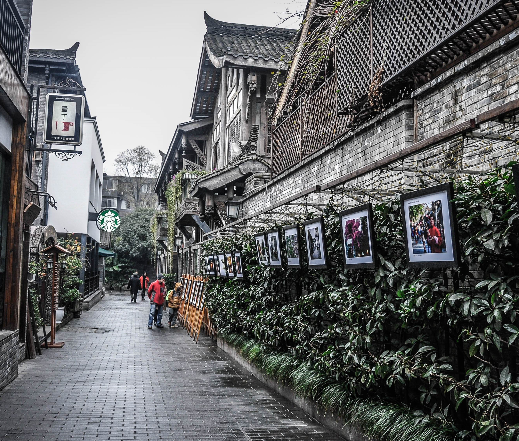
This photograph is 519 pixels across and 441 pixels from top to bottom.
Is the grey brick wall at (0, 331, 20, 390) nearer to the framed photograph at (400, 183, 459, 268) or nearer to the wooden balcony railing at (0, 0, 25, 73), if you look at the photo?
the wooden balcony railing at (0, 0, 25, 73)

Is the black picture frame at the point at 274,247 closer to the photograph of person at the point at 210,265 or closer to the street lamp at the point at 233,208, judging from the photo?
the photograph of person at the point at 210,265

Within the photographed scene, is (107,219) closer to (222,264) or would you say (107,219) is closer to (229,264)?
(222,264)

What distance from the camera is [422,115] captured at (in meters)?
7.15

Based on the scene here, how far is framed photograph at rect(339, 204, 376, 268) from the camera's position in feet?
18.5

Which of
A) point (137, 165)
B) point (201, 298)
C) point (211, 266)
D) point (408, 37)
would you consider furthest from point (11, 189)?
point (137, 165)

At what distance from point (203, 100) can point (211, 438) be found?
72.7 ft

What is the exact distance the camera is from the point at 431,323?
5.23 meters

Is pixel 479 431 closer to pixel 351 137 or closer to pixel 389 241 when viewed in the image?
pixel 389 241

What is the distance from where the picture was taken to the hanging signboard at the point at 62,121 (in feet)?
44.2

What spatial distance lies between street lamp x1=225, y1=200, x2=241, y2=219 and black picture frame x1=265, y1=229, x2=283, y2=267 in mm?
7417

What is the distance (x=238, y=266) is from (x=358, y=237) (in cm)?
645

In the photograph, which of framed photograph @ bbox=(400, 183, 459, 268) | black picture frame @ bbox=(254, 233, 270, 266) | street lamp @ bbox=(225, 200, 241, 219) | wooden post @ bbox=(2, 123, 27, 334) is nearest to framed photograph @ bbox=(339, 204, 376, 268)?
framed photograph @ bbox=(400, 183, 459, 268)

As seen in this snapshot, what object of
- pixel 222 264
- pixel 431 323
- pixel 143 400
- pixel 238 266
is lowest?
pixel 143 400

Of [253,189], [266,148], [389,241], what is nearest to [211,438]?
[389,241]
